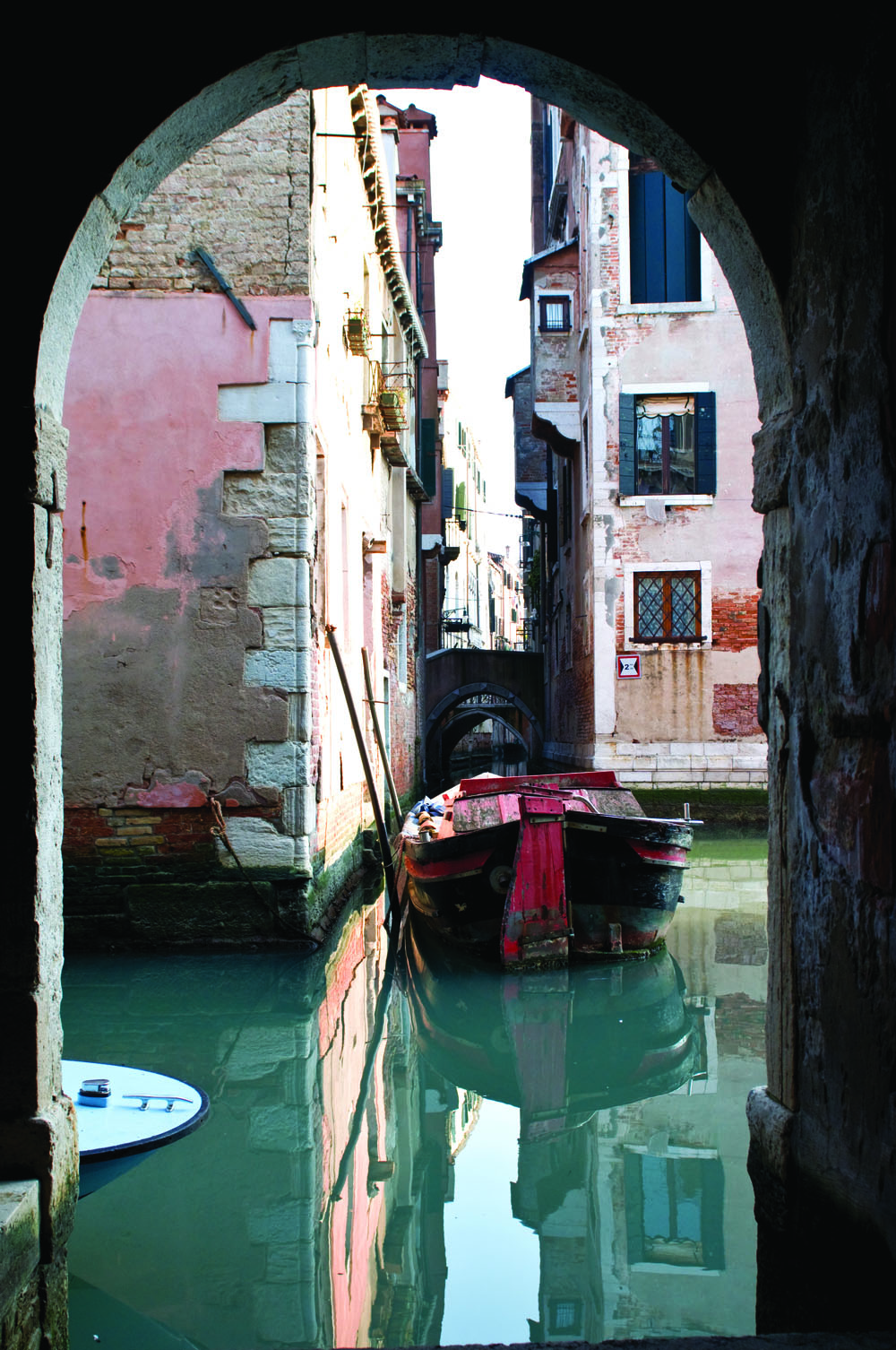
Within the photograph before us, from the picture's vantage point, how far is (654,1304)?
10.3 ft

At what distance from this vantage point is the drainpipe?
707 cm

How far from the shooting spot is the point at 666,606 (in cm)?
1478

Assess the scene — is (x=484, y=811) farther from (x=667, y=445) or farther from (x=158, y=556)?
(x=667, y=445)

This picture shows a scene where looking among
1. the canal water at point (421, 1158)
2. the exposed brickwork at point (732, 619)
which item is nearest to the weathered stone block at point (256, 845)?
the canal water at point (421, 1158)

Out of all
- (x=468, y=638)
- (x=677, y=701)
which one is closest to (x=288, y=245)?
(x=677, y=701)

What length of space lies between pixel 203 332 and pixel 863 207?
5556 mm

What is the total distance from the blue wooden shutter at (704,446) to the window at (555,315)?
11.4 feet

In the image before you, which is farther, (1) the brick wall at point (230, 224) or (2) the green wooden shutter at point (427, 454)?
(2) the green wooden shutter at point (427, 454)

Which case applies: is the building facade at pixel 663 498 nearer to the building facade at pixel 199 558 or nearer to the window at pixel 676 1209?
Answer: the building facade at pixel 199 558

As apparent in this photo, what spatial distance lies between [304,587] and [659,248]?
1001cm

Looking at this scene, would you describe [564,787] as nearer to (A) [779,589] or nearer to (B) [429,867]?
(B) [429,867]

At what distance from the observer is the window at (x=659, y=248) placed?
14969mm

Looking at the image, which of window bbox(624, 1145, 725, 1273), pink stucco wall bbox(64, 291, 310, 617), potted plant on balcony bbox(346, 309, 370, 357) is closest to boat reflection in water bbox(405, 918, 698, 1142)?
window bbox(624, 1145, 725, 1273)

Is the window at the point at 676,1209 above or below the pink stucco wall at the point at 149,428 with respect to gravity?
below
